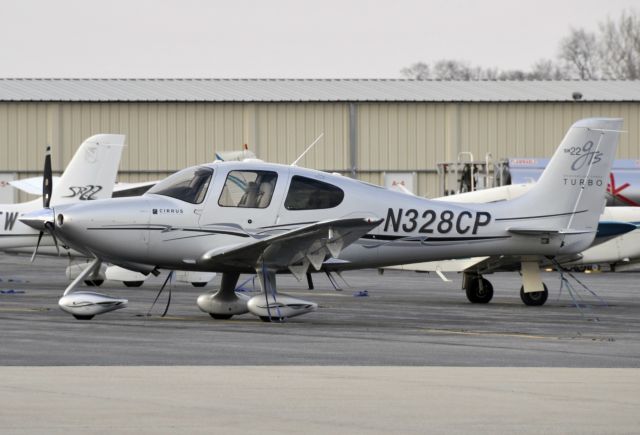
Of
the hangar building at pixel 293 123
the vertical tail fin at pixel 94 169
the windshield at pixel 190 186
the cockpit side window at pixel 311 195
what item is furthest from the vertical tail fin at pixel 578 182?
the hangar building at pixel 293 123

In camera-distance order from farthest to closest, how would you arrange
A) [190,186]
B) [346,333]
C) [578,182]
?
[578,182] < [190,186] < [346,333]

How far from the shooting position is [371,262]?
18312mm

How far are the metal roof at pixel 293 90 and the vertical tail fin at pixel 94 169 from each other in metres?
24.8

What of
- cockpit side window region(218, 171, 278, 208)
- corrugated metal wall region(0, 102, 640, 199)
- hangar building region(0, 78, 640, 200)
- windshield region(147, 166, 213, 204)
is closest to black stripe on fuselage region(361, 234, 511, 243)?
cockpit side window region(218, 171, 278, 208)

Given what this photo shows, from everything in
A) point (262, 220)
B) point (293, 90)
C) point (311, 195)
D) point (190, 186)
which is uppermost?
point (293, 90)

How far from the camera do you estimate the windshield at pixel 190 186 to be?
17.2 m

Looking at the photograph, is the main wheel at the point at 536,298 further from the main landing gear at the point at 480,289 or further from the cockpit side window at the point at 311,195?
the cockpit side window at the point at 311,195

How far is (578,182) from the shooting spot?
779 inches

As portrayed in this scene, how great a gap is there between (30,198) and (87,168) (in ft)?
81.3

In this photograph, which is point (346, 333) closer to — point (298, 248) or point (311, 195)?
point (298, 248)

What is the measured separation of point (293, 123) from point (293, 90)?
209 centimetres

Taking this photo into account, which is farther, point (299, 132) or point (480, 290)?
point (299, 132)

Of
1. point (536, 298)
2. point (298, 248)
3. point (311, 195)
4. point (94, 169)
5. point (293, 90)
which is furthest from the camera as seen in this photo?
point (293, 90)

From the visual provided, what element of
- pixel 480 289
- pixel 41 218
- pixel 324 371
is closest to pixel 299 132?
pixel 480 289
